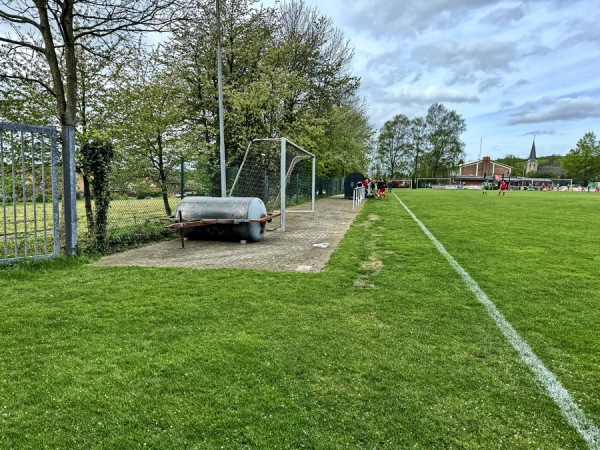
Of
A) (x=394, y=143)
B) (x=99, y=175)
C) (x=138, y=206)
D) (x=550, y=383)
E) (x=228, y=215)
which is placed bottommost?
(x=550, y=383)

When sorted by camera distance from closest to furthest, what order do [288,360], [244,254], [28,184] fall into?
[288,360], [28,184], [244,254]

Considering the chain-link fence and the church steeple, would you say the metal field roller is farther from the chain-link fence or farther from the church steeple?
the church steeple

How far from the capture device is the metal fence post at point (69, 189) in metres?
6.63

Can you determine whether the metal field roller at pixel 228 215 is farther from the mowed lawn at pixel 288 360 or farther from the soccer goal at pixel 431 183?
the soccer goal at pixel 431 183

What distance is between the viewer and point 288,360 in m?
3.03

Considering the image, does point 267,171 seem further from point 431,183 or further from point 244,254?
point 431,183

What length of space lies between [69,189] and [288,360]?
18.6 feet

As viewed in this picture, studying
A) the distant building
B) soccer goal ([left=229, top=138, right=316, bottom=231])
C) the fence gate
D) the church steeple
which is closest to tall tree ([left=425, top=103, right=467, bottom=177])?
the distant building

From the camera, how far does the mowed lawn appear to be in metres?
2.21

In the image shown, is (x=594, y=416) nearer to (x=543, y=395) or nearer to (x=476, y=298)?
(x=543, y=395)

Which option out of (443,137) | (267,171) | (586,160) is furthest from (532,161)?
(267,171)

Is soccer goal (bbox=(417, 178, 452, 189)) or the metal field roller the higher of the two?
soccer goal (bbox=(417, 178, 452, 189))

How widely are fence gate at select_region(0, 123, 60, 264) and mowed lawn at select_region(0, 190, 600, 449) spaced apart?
78 centimetres

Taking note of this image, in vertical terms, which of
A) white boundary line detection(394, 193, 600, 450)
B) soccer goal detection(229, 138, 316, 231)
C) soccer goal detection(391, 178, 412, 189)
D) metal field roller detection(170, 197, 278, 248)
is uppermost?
soccer goal detection(391, 178, 412, 189)
